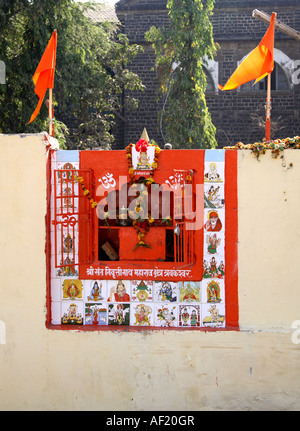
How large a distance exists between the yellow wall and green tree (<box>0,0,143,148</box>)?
6.00 meters

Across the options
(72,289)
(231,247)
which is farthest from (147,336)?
(231,247)

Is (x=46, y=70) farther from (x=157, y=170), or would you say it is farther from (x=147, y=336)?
(x=147, y=336)

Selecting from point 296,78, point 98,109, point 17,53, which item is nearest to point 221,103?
point 296,78

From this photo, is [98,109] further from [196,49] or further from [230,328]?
[230,328]

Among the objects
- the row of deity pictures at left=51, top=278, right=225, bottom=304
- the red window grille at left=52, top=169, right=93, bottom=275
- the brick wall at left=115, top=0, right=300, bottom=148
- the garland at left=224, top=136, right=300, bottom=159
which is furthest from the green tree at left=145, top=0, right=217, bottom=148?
the row of deity pictures at left=51, top=278, right=225, bottom=304

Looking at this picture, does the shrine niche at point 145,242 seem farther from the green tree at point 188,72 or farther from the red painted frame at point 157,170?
the green tree at point 188,72

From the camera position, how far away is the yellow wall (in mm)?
5113

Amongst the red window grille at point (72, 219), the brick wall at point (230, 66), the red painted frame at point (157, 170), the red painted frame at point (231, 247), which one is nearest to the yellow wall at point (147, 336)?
the red painted frame at point (231, 247)

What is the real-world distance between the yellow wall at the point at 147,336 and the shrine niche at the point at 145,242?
0.14 metres

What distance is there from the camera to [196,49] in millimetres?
12719

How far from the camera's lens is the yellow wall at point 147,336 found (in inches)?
201

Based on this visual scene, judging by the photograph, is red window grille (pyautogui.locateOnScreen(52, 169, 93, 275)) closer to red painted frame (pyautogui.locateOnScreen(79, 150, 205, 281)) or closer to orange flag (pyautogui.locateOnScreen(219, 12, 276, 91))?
red painted frame (pyautogui.locateOnScreen(79, 150, 205, 281))

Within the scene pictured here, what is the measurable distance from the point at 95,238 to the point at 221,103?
12628mm
